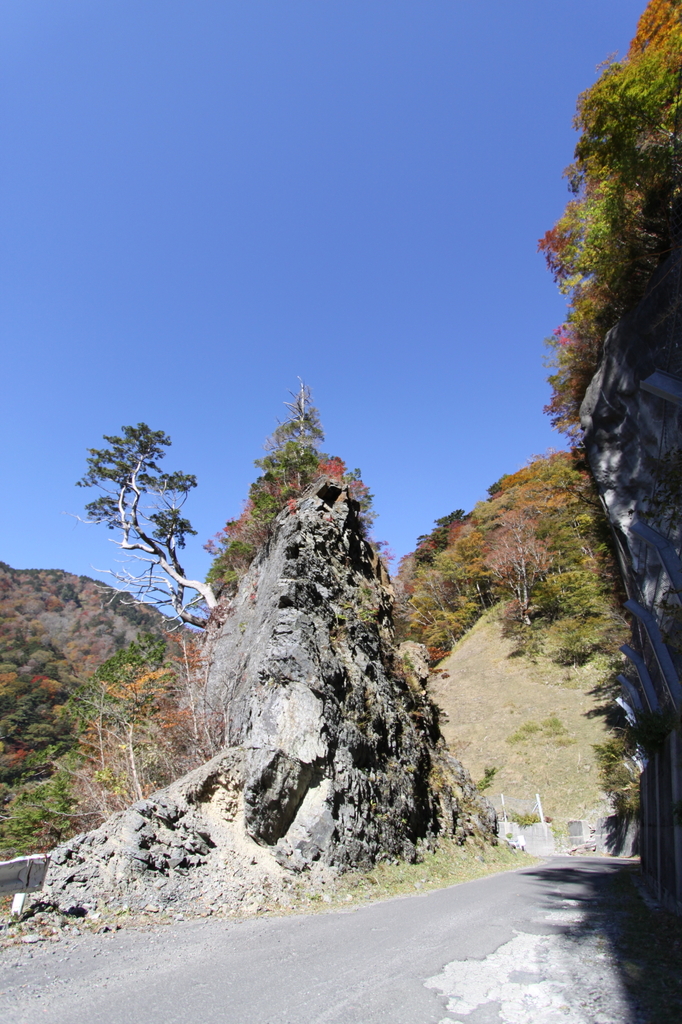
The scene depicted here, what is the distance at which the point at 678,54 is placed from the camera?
7.96 meters

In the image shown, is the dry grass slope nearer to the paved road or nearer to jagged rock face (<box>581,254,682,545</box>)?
jagged rock face (<box>581,254,682,545</box>)

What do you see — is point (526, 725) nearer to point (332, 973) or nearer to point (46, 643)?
point (332, 973)

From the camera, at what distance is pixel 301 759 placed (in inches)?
351

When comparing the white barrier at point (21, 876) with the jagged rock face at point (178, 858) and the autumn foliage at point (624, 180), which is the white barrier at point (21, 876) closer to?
the jagged rock face at point (178, 858)

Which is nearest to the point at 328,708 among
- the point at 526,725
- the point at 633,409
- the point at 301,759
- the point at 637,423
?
the point at 301,759

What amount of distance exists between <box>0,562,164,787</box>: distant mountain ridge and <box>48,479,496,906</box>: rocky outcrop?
7.68 metres

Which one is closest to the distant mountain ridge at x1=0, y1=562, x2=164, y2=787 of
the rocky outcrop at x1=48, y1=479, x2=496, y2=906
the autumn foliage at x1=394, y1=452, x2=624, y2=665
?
the rocky outcrop at x1=48, y1=479, x2=496, y2=906

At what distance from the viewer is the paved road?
313 cm

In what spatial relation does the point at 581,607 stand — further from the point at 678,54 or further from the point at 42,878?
the point at 42,878

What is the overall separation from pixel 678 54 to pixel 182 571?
18.7 metres

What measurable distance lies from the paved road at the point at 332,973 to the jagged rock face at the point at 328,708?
2.55 meters

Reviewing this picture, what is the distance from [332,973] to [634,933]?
10.8 ft

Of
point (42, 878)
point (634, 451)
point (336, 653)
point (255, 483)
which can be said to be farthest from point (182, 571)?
point (634, 451)

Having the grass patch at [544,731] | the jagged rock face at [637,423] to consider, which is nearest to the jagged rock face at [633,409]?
the jagged rock face at [637,423]
